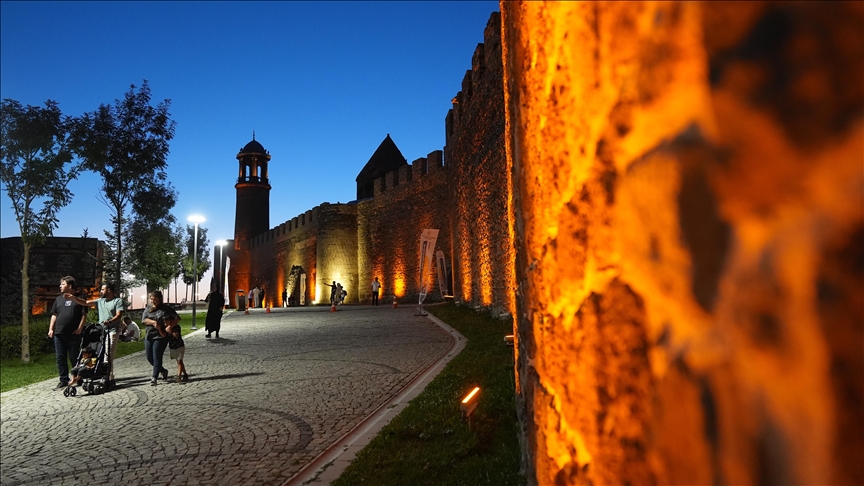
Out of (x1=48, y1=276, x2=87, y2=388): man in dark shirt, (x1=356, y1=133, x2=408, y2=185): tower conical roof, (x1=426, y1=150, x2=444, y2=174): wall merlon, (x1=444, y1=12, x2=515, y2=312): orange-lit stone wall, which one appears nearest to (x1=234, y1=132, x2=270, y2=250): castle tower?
(x1=356, y1=133, x2=408, y2=185): tower conical roof

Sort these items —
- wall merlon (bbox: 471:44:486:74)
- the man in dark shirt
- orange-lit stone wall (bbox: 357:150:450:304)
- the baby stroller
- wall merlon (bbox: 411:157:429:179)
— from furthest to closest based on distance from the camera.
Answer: wall merlon (bbox: 411:157:429:179)
orange-lit stone wall (bbox: 357:150:450:304)
wall merlon (bbox: 471:44:486:74)
the man in dark shirt
the baby stroller

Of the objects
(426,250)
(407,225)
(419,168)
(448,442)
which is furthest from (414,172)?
(448,442)

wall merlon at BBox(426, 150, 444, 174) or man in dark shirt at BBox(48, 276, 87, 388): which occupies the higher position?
wall merlon at BBox(426, 150, 444, 174)

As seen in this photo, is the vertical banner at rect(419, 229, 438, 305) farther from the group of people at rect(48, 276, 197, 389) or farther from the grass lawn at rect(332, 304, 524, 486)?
the grass lawn at rect(332, 304, 524, 486)

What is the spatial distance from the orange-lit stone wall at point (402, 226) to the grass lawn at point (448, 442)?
19999 mm

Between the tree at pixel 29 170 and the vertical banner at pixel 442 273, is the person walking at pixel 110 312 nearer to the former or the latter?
the tree at pixel 29 170

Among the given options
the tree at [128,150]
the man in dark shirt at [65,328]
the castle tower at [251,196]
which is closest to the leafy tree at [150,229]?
the tree at [128,150]

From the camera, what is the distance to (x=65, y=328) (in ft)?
26.7

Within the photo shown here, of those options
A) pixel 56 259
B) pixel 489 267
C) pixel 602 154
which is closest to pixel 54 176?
pixel 489 267

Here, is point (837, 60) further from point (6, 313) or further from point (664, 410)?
point (6, 313)

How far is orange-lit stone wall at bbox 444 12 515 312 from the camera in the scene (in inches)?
542

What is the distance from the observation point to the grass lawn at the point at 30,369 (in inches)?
364

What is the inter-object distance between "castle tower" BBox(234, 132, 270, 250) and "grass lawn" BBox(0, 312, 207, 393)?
130ft

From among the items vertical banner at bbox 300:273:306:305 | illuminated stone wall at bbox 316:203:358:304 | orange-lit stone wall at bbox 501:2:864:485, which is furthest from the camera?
vertical banner at bbox 300:273:306:305
